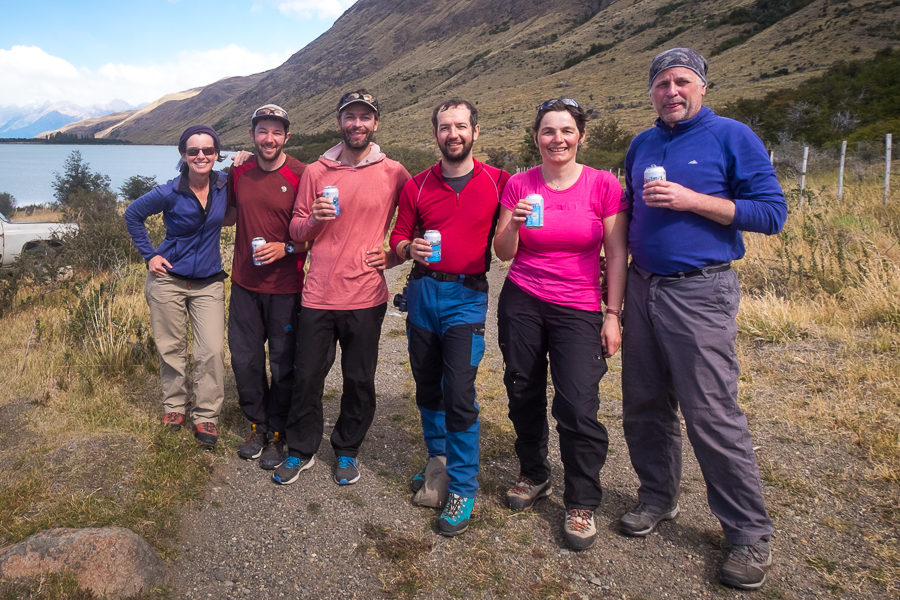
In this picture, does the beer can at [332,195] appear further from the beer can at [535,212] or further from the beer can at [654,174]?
the beer can at [654,174]

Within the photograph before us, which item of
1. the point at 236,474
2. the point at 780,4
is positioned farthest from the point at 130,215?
the point at 780,4

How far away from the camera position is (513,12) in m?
140

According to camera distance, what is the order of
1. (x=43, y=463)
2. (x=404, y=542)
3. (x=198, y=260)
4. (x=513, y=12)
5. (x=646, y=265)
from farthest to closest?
(x=513, y=12), (x=198, y=260), (x=43, y=463), (x=404, y=542), (x=646, y=265)

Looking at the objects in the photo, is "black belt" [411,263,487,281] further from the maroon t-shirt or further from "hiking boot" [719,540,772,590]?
"hiking boot" [719,540,772,590]

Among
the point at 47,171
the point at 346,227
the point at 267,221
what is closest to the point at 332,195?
the point at 346,227

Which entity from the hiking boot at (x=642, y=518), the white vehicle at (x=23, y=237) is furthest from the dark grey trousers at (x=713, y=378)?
the white vehicle at (x=23, y=237)

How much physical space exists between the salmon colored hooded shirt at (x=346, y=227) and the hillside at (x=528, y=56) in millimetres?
10433

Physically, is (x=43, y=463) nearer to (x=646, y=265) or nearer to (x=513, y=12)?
(x=646, y=265)

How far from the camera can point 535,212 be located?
2.59m

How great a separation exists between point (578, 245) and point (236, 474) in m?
2.37

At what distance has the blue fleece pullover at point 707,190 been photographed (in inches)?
94.5

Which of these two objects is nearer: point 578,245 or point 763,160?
point 763,160

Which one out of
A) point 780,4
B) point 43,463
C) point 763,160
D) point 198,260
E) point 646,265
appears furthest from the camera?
point 780,4

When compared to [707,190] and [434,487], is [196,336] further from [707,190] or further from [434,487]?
[707,190]
